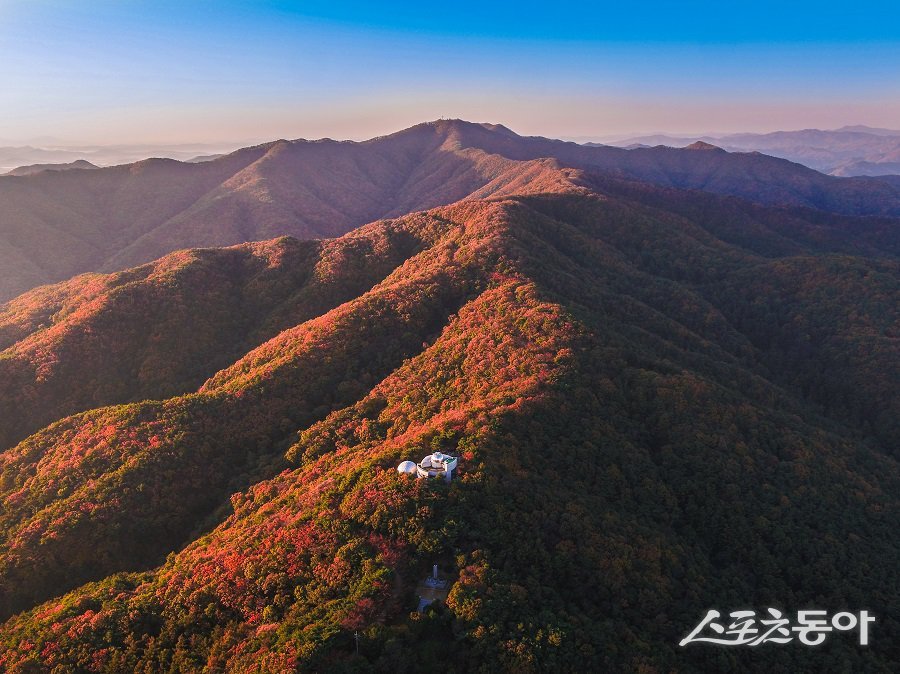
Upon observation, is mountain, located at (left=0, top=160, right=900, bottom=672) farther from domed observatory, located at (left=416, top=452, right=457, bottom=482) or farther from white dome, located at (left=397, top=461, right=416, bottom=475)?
white dome, located at (left=397, top=461, right=416, bottom=475)

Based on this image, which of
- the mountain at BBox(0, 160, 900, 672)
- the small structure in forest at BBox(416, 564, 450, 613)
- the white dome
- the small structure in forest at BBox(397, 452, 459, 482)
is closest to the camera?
the small structure in forest at BBox(416, 564, 450, 613)

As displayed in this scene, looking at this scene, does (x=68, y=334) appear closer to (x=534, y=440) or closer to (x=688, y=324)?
(x=534, y=440)

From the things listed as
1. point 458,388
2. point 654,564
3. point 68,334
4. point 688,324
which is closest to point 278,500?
point 458,388

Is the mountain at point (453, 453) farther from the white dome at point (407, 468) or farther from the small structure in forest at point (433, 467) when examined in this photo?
the white dome at point (407, 468)

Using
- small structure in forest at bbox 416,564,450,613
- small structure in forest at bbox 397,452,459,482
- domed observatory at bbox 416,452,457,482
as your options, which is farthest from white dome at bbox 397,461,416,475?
small structure in forest at bbox 416,564,450,613

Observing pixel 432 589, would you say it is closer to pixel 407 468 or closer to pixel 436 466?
pixel 436 466

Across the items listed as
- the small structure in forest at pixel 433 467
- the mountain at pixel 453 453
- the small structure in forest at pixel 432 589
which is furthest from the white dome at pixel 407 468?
the small structure in forest at pixel 432 589

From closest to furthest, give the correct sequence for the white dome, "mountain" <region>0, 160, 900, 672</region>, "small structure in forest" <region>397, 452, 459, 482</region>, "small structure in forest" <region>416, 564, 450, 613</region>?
"small structure in forest" <region>416, 564, 450, 613</region> → "mountain" <region>0, 160, 900, 672</region> → "small structure in forest" <region>397, 452, 459, 482</region> → the white dome
